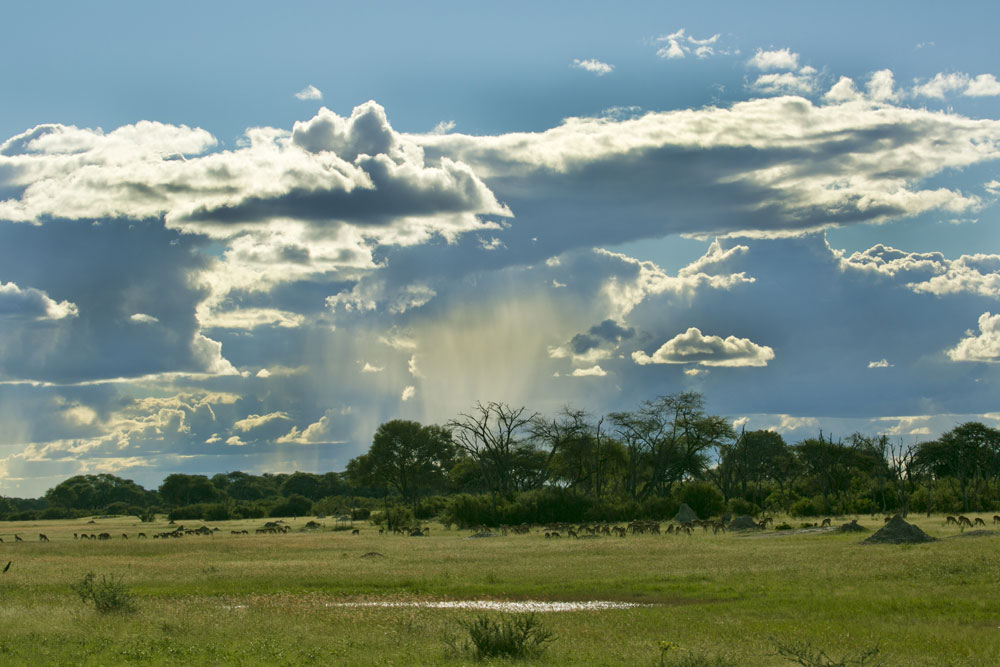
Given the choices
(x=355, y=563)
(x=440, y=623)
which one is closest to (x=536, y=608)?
(x=440, y=623)

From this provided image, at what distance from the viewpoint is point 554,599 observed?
31.0 m

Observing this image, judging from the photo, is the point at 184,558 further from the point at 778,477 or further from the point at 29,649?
the point at 778,477

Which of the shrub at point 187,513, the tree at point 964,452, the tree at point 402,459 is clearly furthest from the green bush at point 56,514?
the tree at point 964,452

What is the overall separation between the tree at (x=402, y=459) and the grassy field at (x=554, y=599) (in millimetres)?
71409

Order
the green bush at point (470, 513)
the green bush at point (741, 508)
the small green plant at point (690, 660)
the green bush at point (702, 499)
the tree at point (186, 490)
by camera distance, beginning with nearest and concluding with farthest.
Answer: the small green plant at point (690, 660)
the green bush at point (470, 513)
the green bush at point (702, 499)
the green bush at point (741, 508)
the tree at point (186, 490)

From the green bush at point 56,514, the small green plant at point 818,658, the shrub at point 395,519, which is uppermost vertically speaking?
the small green plant at point 818,658

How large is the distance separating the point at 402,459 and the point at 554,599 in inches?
3814

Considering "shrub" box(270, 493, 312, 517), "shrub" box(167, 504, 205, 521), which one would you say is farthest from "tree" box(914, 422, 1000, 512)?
"shrub" box(167, 504, 205, 521)

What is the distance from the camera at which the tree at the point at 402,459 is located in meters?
126

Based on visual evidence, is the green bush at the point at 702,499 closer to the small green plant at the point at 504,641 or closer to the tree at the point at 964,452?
the tree at the point at 964,452

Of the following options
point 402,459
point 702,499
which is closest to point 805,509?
point 702,499

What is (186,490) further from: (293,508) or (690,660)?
(690,660)

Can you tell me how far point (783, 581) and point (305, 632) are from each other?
18114 mm

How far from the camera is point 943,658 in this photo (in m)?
18.3
